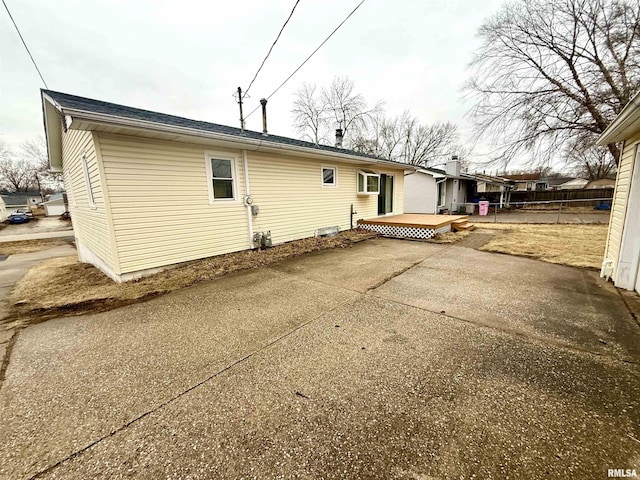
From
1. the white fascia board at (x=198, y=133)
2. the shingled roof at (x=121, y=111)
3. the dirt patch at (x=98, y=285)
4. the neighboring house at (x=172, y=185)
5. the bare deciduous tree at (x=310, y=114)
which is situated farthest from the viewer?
the bare deciduous tree at (x=310, y=114)

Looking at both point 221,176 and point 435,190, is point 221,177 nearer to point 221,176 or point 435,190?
point 221,176

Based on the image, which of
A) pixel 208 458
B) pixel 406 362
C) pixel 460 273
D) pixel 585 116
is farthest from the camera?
pixel 585 116

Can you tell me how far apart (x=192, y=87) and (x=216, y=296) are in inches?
332

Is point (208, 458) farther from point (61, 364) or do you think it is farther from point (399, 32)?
point (399, 32)

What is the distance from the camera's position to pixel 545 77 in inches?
496

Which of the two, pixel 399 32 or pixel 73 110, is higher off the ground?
pixel 399 32

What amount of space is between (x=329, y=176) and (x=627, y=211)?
22.2ft

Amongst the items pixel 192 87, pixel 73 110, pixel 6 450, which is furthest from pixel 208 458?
pixel 192 87

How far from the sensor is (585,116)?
12359mm

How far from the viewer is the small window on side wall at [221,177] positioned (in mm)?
5691

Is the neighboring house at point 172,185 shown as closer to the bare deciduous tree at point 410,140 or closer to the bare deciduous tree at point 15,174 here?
the bare deciduous tree at point 410,140

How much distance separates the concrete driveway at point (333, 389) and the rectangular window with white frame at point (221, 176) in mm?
2909

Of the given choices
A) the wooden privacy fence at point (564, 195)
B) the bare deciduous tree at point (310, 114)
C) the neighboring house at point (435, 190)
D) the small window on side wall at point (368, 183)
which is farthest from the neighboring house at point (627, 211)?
the wooden privacy fence at point (564, 195)

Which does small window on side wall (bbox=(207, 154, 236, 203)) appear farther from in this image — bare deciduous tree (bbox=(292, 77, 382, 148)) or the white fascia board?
bare deciduous tree (bbox=(292, 77, 382, 148))
